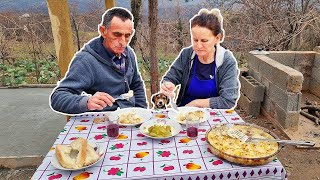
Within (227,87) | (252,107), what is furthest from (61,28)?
(252,107)

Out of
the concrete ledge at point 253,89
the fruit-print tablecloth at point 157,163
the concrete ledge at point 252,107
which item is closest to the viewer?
the fruit-print tablecloth at point 157,163

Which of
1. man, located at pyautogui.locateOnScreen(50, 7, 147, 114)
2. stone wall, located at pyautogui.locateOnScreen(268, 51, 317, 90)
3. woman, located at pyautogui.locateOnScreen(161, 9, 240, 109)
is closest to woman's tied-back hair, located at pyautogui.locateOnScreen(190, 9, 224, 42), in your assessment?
woman, located at pyautogui.locateOnScreen(161, 9, 240, 109)

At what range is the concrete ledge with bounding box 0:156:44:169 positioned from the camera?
146 inches

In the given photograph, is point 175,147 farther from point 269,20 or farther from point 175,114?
point 269,20

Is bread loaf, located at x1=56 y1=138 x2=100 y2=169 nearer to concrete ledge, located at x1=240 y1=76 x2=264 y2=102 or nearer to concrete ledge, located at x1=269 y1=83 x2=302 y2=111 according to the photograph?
concrete ledge, located at x1=269 y1=83 x2=302 y2=111

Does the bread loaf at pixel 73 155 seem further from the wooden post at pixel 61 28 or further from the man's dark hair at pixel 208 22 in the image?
the wooden post at pixel 61 28

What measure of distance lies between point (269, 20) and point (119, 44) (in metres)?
6.19

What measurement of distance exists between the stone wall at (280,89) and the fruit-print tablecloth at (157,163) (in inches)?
107

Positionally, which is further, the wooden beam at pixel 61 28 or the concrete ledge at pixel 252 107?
the concrete ledge at pixel 252 107

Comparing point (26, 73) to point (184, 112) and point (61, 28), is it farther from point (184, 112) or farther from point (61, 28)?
point (184, 112)

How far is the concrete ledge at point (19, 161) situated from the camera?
3703 millimetres

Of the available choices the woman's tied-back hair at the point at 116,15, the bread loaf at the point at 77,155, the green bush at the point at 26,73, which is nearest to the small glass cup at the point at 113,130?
the bread loaf at the point at 77,155

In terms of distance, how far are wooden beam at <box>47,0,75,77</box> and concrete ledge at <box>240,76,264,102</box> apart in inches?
123

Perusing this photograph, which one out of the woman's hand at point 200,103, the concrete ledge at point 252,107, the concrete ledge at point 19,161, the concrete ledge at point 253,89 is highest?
the woman's hand at point 200,103
